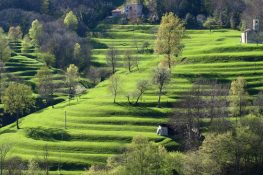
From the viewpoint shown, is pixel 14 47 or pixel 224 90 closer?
pixel 224 90

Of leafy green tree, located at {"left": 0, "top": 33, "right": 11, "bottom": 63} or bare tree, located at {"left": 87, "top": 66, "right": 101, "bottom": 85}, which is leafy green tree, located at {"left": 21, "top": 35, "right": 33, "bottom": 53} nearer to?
leafy green tree, located at {"left": 0, "top": 33, "right": 11, "bottom": 63}

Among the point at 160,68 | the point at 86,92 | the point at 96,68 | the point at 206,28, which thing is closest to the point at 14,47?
the point at 96,68

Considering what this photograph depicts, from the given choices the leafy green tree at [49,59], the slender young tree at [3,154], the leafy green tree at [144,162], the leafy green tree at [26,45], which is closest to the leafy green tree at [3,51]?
the leafy green tree at [49,59]

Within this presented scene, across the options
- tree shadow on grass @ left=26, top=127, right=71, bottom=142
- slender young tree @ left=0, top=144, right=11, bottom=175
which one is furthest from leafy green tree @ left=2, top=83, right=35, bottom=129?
slender young tree @ left=0, top=144, right=11, bottom=175

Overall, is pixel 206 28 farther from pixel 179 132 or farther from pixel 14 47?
pixel 179 132

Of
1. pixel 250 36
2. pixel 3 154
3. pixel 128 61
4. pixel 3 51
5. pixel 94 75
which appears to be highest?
pixel 250 36

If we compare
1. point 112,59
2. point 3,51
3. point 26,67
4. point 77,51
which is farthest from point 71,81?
point 3,51

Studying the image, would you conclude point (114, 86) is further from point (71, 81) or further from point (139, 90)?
point (71, 81)
